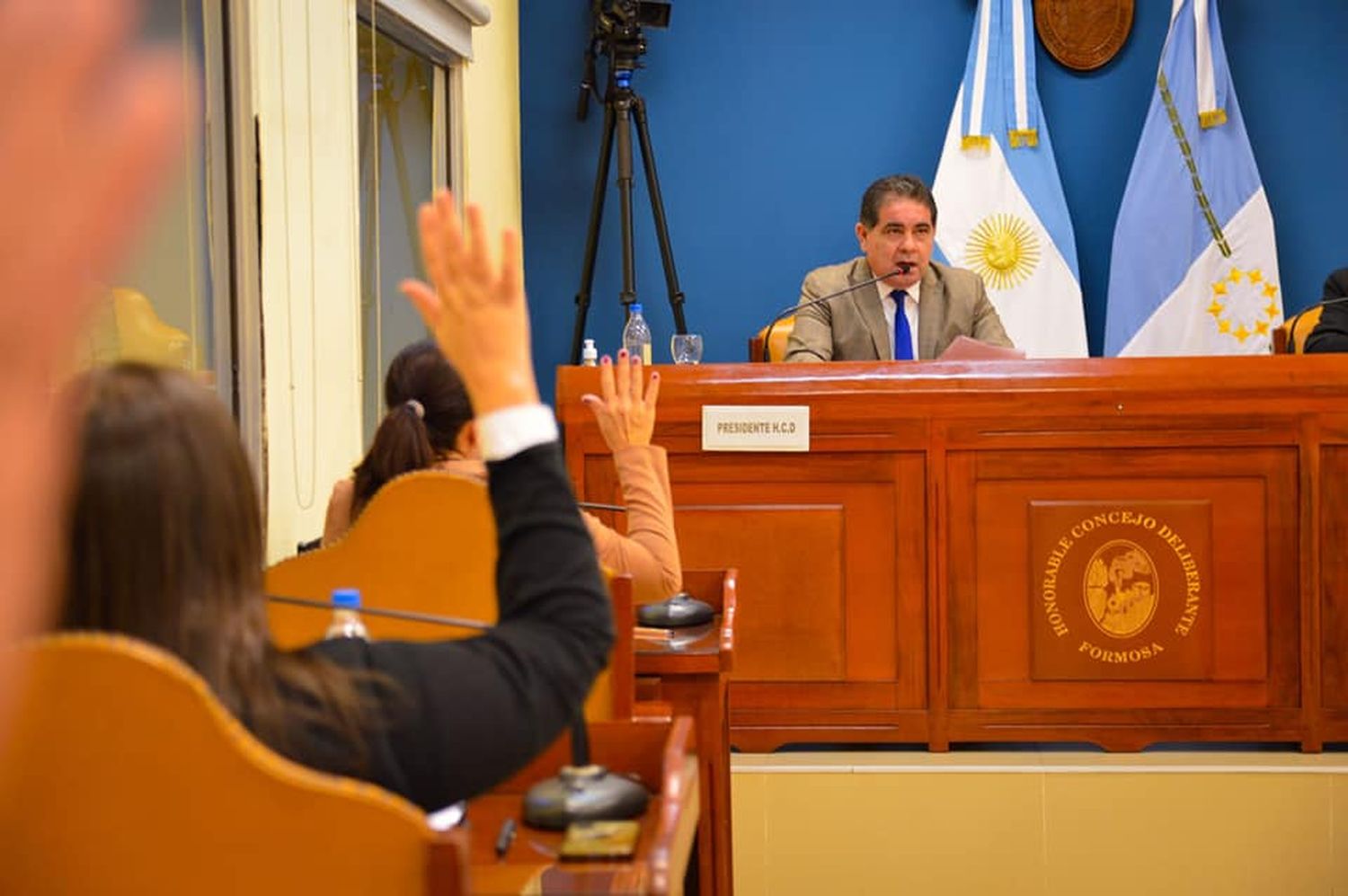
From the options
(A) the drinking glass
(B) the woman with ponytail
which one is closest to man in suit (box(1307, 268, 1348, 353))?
(A) the drinking glass

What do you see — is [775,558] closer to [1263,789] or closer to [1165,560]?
[1165,560]

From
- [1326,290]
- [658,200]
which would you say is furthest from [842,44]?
[1326,290]

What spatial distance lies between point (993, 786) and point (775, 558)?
659 millimetres

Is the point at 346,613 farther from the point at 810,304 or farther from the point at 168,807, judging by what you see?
the point at 810,304

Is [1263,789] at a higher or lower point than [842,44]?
lower

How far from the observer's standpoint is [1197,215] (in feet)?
18.6

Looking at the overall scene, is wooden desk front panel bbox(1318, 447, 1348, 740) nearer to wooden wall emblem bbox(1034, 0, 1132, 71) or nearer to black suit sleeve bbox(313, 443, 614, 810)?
black suit sleeve bbox(313, 443, 614, 810)

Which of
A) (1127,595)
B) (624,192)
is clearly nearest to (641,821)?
(1127,595)

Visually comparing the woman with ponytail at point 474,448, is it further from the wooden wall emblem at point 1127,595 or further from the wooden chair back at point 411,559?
the wooden wall emblem at point 1127,595

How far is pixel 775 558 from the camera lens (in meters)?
3.34

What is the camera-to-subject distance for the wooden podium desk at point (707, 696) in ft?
7.10

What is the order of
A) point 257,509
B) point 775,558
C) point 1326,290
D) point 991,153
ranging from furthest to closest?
point 991,153
point 1326,290
point 775,558
point 257,509

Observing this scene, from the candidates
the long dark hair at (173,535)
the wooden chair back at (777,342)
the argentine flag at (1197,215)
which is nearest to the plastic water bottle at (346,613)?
the long dark hair at (173,535)

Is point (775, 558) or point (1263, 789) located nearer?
point (1263, 789)
